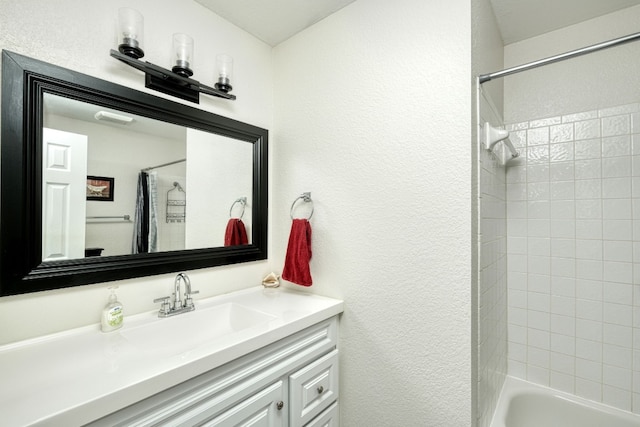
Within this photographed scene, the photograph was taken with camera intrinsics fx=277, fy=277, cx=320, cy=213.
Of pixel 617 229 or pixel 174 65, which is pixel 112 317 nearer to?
pixel 174 65

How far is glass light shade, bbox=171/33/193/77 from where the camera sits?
1.24m

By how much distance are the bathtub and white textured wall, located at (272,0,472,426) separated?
60 centimetres

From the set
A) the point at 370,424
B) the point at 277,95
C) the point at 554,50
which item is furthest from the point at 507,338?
the point at 277,95

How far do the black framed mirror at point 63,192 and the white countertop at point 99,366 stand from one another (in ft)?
0.67

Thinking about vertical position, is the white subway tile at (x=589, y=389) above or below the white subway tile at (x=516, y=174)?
below

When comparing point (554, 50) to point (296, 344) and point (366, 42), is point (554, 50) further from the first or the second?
point (296, 344)

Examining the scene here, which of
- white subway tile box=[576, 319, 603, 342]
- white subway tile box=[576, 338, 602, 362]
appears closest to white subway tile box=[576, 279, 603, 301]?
white subway tile box=[576, 319, 603, 342]

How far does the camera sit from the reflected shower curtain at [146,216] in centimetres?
119

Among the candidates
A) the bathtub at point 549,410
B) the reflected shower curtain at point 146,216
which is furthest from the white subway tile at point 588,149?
the reflected shower curtain at point 146,216

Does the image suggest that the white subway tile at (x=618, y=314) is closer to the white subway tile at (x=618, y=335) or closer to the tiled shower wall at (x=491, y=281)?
the white subway tile at (x=618, y=335)

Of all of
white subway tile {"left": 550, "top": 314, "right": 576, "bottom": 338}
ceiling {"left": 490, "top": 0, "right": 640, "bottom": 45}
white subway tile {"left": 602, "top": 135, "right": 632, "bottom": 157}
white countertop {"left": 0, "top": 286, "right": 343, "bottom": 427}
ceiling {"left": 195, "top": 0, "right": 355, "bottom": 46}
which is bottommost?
white subway tile {"left": 550, "top": 314, "right": 576, "bottom": 338}

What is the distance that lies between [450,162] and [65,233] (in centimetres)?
149

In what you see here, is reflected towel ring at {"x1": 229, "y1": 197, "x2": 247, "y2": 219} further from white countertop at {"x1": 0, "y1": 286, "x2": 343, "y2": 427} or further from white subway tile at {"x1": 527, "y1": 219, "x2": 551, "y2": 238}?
white subway tile at {"x1": 527, "y1": 219, "x2": 551, "y2": 238}

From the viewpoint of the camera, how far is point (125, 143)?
3.83ft
